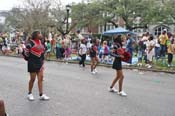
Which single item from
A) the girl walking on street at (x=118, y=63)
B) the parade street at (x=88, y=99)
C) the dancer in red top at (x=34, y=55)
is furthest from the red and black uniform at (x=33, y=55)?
the girl walking on street at (x=118, y=63)

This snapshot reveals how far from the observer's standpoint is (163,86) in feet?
35.4

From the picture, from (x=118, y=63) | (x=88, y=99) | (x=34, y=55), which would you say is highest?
(x=34, y=55)

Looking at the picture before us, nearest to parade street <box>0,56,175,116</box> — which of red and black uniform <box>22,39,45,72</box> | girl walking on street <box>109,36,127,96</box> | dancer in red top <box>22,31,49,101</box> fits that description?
girl walking on street <box>109,36,127,96</box>

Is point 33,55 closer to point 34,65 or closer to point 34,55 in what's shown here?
point 34,55

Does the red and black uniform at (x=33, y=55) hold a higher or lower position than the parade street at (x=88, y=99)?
higher

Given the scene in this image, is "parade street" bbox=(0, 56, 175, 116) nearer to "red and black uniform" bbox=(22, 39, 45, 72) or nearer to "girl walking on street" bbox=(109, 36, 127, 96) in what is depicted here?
"girl walking on street" bbox=(109, 36, 127, 96)

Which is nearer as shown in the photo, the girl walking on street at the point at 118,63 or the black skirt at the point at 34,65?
the black skirt at the point at 34,65

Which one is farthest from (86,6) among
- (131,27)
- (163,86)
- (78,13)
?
(163,86)

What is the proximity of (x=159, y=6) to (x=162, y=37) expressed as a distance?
3164 centimetres

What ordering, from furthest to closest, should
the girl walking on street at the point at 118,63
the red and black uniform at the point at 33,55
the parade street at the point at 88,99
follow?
the girl walking on street at the point at 118,63, the red and black uniform at the point at 33,55, the parade street at the point at 88,99

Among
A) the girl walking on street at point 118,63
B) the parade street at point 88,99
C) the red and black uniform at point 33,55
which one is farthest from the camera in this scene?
the girl walking on street at point 118,63

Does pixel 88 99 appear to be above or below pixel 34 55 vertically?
below

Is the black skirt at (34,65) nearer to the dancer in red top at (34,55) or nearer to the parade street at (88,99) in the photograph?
the dancer in red top at (34,55)

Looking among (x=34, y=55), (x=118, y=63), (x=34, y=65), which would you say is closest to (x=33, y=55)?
(x=34, y=55)
